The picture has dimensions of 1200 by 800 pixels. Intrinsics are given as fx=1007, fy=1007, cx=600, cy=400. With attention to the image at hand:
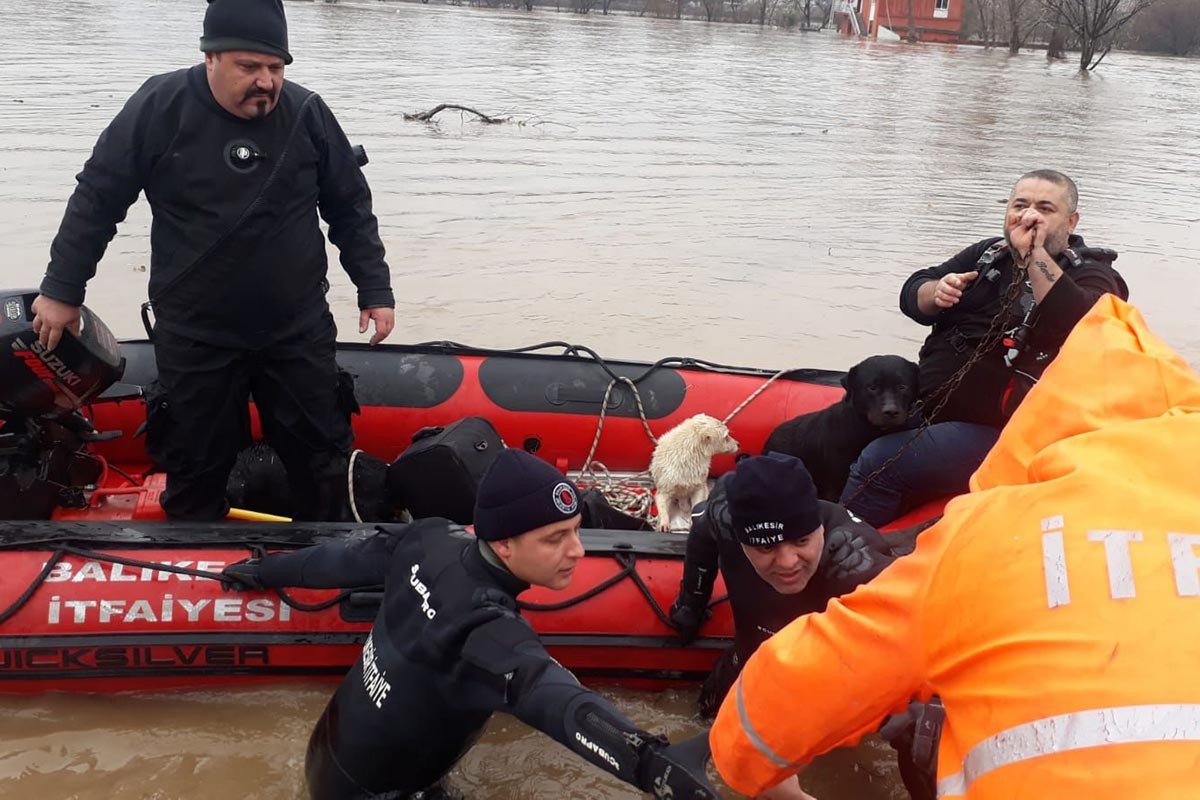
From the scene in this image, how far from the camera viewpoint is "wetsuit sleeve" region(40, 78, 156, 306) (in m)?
2.89

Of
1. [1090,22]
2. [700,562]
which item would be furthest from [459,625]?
[1090,22]

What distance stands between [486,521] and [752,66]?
25.9 m

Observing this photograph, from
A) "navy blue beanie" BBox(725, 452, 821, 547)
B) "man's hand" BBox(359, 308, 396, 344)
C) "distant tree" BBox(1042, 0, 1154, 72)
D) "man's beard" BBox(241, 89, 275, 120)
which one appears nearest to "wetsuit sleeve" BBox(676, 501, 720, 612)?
"navy blue beanie" BBox(725, 452, 821, 547)

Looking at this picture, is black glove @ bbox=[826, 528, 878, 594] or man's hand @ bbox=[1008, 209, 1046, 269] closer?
black glove @ bbox=[826, 528, 878, 594]

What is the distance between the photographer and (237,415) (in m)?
3.29

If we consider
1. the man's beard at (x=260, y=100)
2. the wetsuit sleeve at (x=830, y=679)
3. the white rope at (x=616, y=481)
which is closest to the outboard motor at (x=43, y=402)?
the man's beard at (x=260, y=100)

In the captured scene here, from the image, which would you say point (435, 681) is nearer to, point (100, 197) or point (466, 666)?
point (466, 666)

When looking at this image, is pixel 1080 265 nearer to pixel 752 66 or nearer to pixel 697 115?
pixel 697 115

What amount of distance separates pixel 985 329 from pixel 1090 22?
35.1 m

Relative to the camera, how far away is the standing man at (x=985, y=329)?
295 cm

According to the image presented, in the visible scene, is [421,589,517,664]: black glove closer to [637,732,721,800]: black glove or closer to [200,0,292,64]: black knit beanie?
[637,732,721,800]: black glove

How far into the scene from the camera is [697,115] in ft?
55.4

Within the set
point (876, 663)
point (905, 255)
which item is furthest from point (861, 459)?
point (905, 255)

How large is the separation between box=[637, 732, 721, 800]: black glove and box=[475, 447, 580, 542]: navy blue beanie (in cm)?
53
